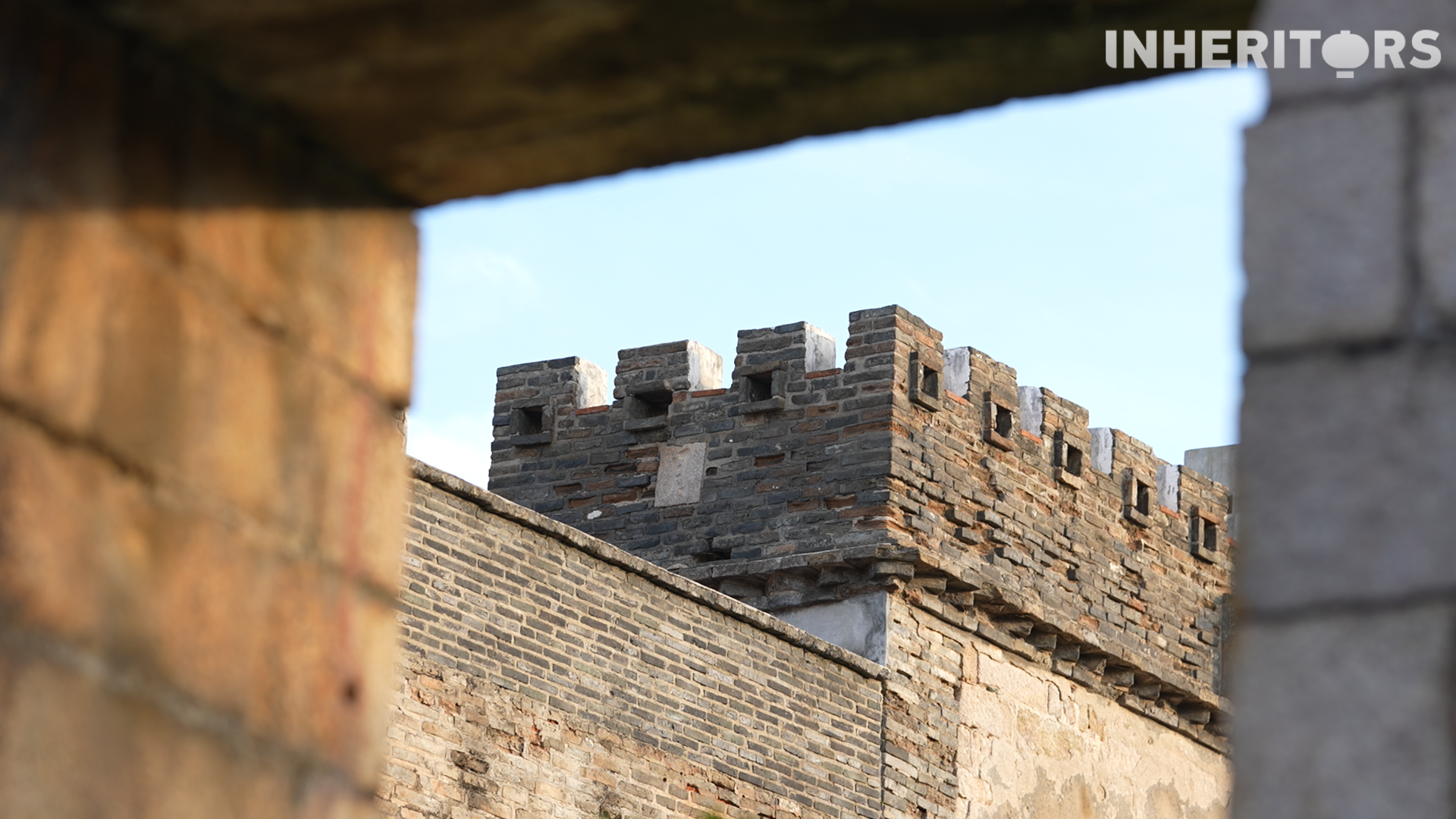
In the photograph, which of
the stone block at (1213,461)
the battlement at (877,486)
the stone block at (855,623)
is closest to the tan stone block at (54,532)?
the stone block at (855,623)

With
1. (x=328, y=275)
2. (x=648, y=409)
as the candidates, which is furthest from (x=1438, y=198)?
(x=648, y=409)

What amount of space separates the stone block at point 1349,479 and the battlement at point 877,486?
1237 centimetres

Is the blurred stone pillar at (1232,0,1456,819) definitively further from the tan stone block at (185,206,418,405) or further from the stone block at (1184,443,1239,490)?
the stone block at (1184,443,1239,490)

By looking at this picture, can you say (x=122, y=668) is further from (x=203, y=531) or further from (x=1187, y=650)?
(x=1187, y=650)

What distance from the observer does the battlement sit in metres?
14.7

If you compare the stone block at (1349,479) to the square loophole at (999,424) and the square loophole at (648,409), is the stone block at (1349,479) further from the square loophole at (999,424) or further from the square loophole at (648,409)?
the square loophole at (648,409)

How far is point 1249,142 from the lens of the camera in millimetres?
1955

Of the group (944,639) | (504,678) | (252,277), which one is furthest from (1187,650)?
(252,277)

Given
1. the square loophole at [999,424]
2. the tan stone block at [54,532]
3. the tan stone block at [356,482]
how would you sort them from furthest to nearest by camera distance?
the square loophole at [999,424] < the tan stone block at [356,482] < the tan stone block at [54,532]

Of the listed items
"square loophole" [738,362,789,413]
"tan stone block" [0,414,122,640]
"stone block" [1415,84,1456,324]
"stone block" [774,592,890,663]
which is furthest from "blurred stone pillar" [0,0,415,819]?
"square loophole" [738,362,789,413]

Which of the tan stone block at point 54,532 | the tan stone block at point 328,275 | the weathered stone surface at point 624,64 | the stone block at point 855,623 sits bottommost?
the tan stone block at point 54,532

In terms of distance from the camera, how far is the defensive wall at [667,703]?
10.8 m

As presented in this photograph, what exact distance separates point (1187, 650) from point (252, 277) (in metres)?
15.6

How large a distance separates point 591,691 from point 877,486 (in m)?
3.58
